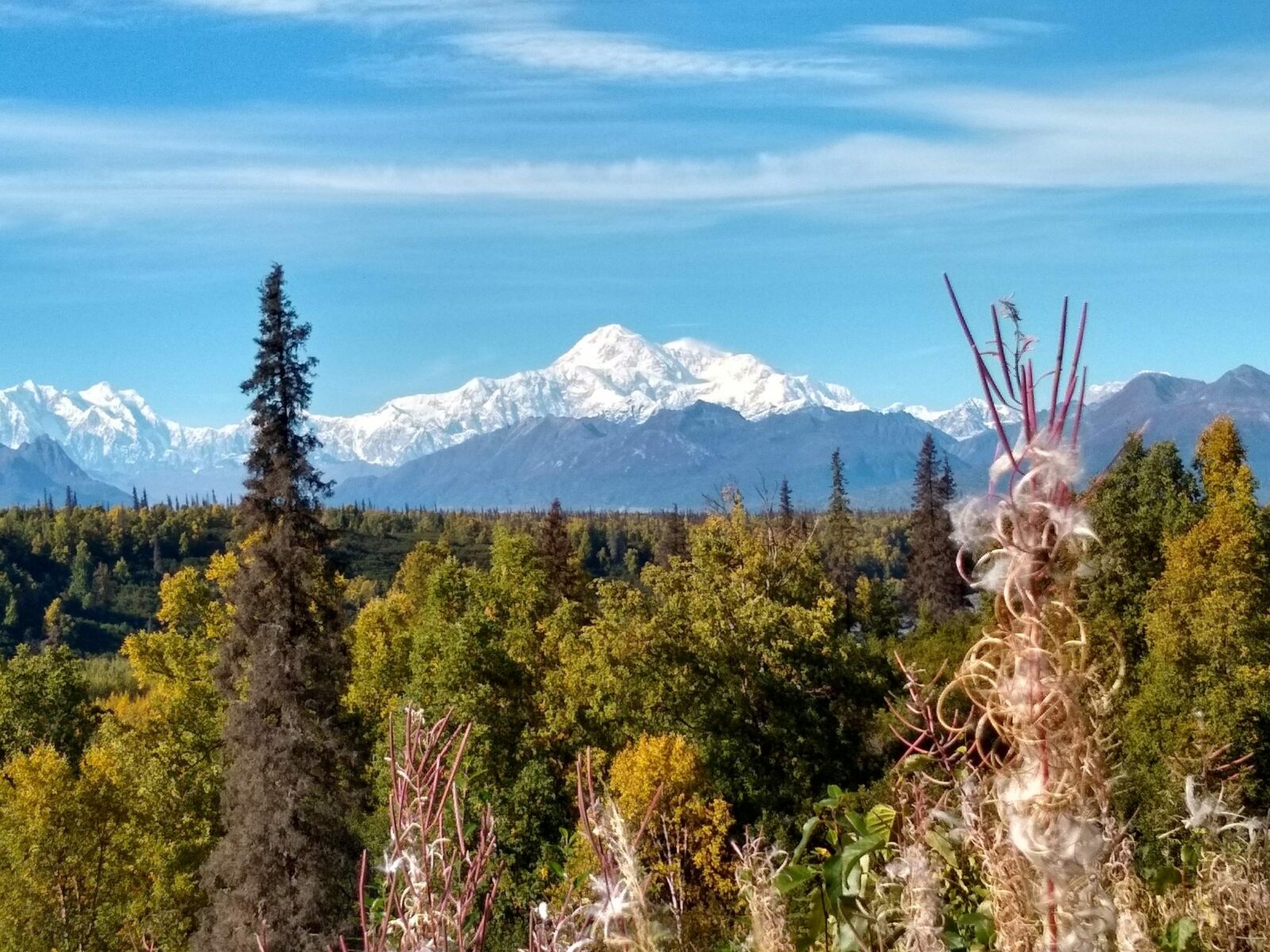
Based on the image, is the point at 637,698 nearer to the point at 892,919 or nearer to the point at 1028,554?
the point at 892,919

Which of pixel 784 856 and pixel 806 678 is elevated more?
pixel 784 856

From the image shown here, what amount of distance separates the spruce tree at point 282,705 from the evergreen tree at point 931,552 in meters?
36.0

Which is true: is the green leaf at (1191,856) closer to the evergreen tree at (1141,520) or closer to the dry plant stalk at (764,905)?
the dry plant stalk at (764,905)

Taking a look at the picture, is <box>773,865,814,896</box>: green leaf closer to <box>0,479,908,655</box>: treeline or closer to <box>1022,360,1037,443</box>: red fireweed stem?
<box>1022,360,1037,443</box>: red fireweed stem

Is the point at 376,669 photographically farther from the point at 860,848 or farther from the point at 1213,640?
the point at 860,848

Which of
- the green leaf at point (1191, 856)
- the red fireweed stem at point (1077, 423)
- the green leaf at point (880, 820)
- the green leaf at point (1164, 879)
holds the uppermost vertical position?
the red fireweed stem at point (1077, 423)

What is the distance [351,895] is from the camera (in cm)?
2555

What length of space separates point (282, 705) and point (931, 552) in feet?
154

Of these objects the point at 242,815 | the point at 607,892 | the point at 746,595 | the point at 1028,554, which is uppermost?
the point at 1028,554

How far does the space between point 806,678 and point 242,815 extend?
43.6 feet

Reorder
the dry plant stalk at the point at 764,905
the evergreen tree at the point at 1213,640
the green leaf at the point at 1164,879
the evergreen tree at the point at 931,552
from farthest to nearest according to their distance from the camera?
the evergreen tree at the point at 931,552 < the evergreen tree at the point at 1213,640 < the green leaf at the point at 1164,879 < the dry plant stalk at the point at 764,905

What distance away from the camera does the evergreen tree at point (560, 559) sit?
39875mm

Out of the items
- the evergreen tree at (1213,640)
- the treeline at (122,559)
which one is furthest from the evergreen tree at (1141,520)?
the treeline at (122,559)

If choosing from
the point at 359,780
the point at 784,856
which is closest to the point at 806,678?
the point at 359,780
